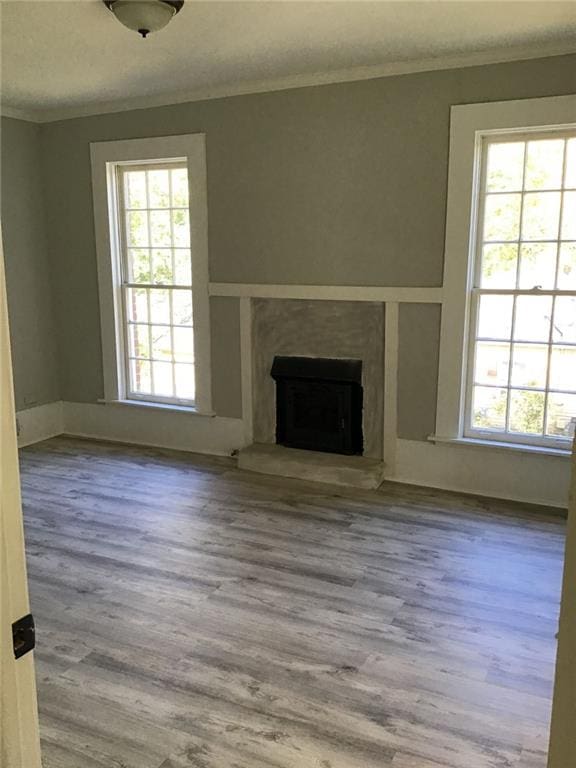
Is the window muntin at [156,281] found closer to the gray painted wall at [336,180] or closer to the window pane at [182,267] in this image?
the window pane at [182,267]

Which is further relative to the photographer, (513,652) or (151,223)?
(151,223)

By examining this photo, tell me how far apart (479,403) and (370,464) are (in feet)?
2.75

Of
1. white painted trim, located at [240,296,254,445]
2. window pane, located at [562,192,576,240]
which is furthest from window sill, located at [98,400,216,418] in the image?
window pane, located at [562,192,576,240]

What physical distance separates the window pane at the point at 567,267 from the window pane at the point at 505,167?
47 cm

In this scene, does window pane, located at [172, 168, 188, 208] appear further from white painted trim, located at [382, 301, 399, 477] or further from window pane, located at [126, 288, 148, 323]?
white painted trim, located at [382, 301, 399, 477]

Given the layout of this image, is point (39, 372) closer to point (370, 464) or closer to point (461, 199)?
point (370, 464)

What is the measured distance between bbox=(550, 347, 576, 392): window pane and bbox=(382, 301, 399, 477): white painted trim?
0.99 meters

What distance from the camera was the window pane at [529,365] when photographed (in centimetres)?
398

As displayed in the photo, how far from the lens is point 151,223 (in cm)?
509

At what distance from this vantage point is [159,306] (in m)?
5.21

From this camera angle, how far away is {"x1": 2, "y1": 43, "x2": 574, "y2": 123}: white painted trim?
145 inches

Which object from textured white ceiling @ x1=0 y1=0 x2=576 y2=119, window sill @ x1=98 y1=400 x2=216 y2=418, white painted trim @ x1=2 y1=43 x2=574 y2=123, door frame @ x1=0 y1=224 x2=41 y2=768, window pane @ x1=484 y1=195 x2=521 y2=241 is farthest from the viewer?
window sill @ x1=98 y1=400 x2=216 y2=418

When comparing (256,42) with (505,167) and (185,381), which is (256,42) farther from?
(185,381)

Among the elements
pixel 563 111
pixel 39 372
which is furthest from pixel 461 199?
pixel 39 372
